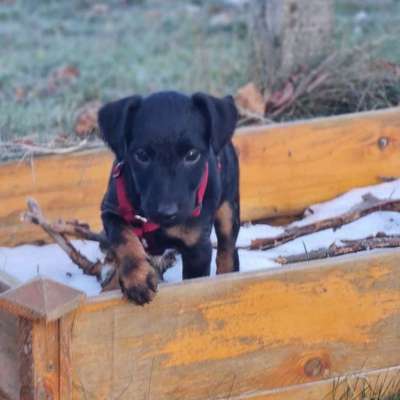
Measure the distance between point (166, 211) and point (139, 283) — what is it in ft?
0.95

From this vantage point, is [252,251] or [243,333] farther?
[252,251]

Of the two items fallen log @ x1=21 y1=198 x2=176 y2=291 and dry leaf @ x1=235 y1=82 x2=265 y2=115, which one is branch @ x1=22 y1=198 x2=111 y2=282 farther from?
dry leaf @ x1=235 y1=82 x2=265 y2=115

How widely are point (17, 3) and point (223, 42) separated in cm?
297

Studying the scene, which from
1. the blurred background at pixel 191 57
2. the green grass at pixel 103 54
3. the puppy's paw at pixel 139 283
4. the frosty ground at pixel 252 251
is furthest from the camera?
the green grass at pixel 103 54

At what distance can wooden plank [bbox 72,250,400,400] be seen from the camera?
3221 mm

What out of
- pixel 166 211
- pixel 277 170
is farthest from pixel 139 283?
pixel 277 170

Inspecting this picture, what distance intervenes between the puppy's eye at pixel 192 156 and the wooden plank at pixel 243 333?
458mm

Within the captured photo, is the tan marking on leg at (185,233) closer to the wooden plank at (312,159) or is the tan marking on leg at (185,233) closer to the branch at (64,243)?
the branch at (64,243)

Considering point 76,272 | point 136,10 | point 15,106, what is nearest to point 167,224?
point 76,272

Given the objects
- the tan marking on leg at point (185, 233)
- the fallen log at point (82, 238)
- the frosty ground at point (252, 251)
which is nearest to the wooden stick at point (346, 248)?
the frosty ground at point (252, 251)

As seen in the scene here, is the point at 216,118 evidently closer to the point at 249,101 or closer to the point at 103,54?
the point at 249,101

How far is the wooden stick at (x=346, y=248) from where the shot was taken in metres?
4.21

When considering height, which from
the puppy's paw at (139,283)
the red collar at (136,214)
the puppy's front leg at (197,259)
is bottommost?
the puppy's front leg at (197,259)

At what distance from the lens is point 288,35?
6.76 meters
